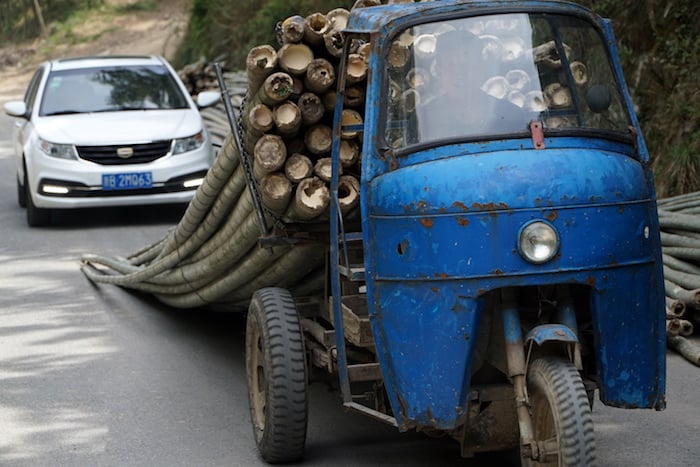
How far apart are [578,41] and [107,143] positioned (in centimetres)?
871

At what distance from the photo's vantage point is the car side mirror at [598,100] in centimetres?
576

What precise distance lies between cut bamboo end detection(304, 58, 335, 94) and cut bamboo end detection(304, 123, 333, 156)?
201mm

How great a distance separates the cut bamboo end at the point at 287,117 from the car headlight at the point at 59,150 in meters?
7.83

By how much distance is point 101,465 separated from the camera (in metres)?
6.52

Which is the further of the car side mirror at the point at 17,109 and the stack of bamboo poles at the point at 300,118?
the car side mirror at the point at 17,109

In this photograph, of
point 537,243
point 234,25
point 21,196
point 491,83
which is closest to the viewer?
point 537,243

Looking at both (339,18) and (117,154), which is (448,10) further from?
(117,154)

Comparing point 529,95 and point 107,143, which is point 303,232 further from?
point 107,143

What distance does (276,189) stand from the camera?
6363 mm

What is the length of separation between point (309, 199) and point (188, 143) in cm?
800

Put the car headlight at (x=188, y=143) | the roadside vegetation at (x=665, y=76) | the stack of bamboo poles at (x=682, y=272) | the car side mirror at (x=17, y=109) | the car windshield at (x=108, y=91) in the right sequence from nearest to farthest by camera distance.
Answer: the stack of bamboo poles at (x=682, y=272)
the roadside vegetation at (x=665, y=76)
the car headlight at (x=188, y=143)
the car side mirror at (x=17, y=109)
the car windshield at (x=108, y=91)

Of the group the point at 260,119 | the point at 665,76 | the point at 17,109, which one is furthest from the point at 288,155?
the point at 17,109

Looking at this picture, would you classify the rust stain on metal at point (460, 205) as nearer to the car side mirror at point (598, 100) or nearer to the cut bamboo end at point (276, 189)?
the car side mirror at point (598, 100)

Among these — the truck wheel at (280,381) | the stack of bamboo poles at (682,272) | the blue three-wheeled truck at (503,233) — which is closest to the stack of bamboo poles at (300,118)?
the blue three-wheeled truck at (503,233)
